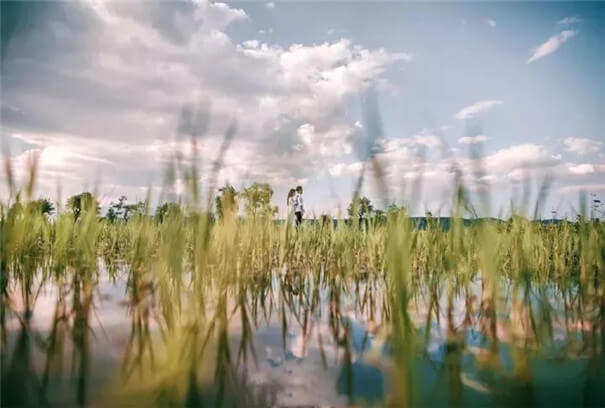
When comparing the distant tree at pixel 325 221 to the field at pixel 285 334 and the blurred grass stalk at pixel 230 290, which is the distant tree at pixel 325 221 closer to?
the blurred grass stalk at pixel 230 290

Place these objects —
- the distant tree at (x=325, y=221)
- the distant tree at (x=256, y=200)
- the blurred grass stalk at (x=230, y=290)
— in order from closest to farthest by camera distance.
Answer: the blurred grass stalk at (x=230, y=290)
the distant tree at (x=256, y=200)
the distant tree at (x=325, y=221)

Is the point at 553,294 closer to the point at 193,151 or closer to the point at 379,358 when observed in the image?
the point at 379,358

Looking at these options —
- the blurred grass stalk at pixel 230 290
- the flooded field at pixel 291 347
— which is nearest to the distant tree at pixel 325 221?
the blurred grass stalk at pixel 230 290

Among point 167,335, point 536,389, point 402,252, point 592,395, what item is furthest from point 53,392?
point 592,395

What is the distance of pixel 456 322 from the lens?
1942 millimetres

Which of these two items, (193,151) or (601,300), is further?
(601,300)

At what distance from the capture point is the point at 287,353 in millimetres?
1472

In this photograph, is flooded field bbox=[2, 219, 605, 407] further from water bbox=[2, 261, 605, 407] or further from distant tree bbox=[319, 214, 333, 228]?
distant tree bbox=[319, 214, 333, 228]

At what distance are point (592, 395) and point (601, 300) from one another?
1493 millimetres

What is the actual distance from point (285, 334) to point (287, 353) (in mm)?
243

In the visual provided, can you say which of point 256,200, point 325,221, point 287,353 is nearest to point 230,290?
→ point 256,200

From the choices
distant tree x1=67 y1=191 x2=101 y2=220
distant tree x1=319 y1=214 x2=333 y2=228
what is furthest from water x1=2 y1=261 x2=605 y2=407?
distant tree x1=319 y1=214 x2=333 y2=228

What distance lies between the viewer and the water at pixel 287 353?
44.1 inches

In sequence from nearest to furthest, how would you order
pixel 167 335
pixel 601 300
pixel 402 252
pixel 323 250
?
pixel 402 252, pixel 167 335, pixel 601 300, pixel 323 250
